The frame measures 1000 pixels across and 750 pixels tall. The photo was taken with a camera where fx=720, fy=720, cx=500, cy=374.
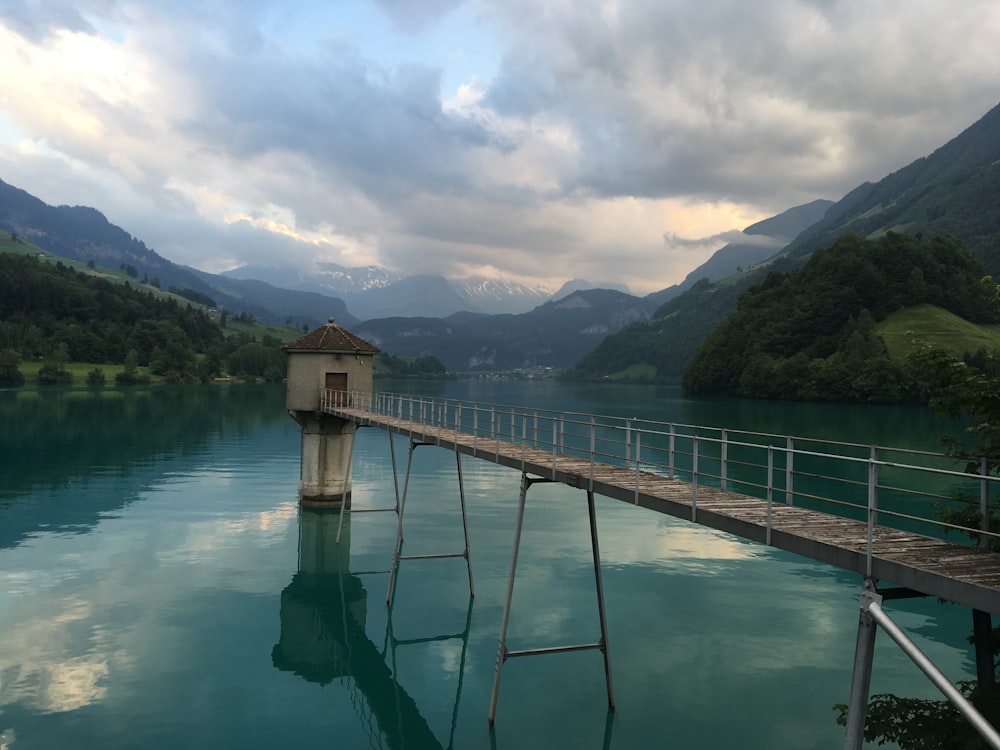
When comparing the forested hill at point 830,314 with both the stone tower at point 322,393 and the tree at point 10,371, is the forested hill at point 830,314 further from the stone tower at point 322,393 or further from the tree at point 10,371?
the tree at point 10,371

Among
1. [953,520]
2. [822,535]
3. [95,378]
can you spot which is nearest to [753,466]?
[953,520]

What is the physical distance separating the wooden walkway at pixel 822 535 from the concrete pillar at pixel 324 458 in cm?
2411

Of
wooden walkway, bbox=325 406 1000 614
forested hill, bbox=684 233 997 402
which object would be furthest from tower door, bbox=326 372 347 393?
forested hill, bbox=684 233 997 402

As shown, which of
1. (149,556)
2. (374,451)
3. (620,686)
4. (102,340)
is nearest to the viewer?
(620,686)

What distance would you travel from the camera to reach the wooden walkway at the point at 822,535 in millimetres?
9516

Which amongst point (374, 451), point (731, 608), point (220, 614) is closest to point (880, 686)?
point (731, 608)

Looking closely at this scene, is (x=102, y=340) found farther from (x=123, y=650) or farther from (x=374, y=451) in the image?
(x=123, y=650)

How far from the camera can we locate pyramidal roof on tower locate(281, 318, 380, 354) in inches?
1646

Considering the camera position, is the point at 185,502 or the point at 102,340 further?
the point at 102,340

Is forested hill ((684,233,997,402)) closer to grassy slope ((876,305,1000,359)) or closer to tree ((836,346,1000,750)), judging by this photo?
grassy slope ((876,305,1000,359))

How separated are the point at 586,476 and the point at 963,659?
50.5 feet

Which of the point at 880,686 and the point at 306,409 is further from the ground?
the point at 306,409

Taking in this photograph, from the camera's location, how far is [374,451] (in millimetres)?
72438

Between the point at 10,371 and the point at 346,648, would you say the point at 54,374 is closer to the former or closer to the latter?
the point at 10,371
